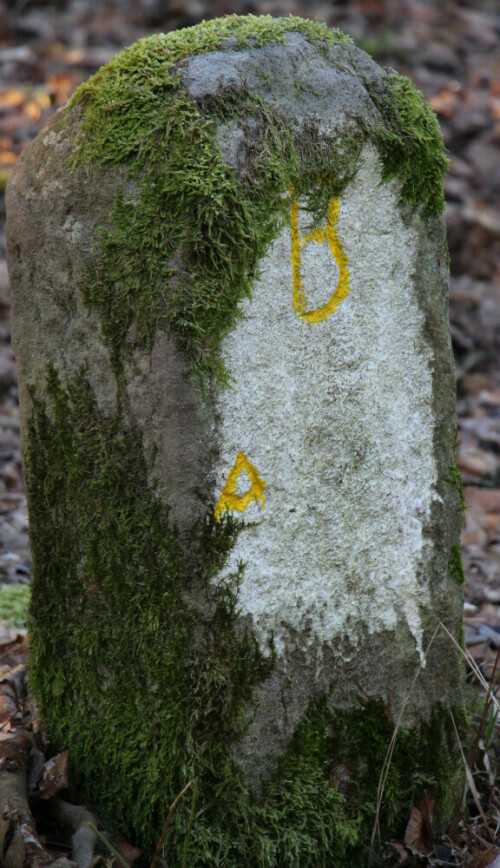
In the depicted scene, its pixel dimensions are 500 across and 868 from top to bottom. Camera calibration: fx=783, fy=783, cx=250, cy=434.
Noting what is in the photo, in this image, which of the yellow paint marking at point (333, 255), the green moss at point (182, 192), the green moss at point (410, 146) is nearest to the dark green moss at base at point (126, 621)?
the green moss at point (182, 192)

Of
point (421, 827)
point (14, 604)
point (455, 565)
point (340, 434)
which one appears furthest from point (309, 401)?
point (14, 604)

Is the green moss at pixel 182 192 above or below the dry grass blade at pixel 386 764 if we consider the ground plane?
above

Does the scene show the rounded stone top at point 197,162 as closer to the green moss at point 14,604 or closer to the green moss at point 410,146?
the green moss at point 410,146

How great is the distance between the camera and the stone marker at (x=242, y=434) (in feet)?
5.86

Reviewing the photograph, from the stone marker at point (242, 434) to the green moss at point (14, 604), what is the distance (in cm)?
96

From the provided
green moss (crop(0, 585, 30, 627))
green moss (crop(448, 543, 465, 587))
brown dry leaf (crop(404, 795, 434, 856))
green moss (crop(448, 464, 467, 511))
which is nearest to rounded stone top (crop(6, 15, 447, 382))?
green moss (crop(448, 464, 467, 511))

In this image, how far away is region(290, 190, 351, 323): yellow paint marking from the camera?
1.86 m

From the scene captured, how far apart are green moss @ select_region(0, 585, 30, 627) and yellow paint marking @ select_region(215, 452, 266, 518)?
56.7 inches

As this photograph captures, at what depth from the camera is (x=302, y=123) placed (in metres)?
1.85

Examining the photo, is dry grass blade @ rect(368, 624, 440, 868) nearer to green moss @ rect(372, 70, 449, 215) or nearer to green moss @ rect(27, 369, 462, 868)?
green moss @ rect(27, 369, 462, 868)

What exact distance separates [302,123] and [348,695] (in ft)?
4.68

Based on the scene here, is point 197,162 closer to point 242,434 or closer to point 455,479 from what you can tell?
point 242,434

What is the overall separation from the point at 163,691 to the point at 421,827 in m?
0.82

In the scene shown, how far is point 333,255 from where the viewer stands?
1907 mm
